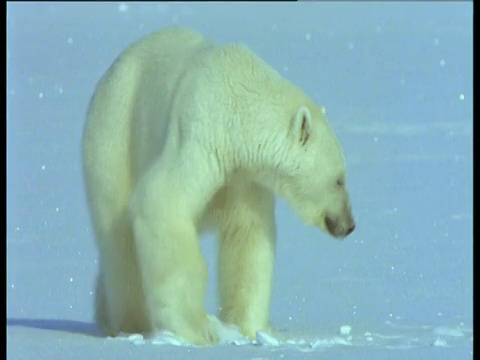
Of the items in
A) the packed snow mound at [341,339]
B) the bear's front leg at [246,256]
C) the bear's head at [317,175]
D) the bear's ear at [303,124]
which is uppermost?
the bear's ear at [303,124]

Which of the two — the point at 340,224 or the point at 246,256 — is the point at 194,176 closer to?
the point at 246,256

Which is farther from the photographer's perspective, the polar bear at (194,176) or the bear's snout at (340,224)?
the bear's snout at (340,224)

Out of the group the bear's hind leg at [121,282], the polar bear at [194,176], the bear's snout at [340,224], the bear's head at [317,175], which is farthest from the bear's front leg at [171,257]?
the bear's snout at [340,224]

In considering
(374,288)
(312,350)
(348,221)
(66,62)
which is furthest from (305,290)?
(66,62)

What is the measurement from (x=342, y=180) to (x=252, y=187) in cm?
49

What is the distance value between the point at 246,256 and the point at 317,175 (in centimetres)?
60

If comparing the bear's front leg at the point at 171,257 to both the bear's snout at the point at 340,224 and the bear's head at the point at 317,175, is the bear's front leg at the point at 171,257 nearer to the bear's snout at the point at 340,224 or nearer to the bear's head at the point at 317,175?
the bear's head at the point at 317,175

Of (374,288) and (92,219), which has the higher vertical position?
(92,219)

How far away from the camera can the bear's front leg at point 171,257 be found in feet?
26.0

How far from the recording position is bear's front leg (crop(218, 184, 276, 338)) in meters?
8.43

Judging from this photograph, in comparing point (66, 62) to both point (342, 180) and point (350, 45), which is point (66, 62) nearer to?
point (350, 45)

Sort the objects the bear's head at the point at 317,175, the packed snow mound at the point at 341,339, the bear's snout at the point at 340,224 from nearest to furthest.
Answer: the packed snow mound at the point at 341,339
the bear's head at the point at 317,175
the bear's snout at the point at 340,224

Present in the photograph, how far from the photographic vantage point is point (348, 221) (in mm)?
8375

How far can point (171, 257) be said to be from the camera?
7.93 meters
